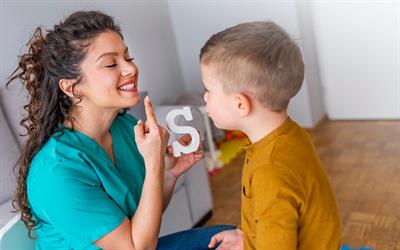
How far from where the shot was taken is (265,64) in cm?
83

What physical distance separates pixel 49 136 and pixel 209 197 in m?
1.28

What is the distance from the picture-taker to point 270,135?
2.89ft

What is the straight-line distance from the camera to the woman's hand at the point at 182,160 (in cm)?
127

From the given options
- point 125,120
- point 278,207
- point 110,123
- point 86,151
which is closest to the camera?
point 278,207

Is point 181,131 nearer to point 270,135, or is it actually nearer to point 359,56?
point 270,135

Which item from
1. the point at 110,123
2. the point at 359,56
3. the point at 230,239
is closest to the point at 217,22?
the point at 359,56

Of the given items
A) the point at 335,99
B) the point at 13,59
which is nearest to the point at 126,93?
the point at 13,59

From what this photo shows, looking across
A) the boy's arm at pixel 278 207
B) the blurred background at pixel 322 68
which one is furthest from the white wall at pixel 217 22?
the boy's arm at pixel 278 207

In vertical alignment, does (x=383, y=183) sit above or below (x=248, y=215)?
below

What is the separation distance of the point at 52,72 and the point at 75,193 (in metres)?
0.34

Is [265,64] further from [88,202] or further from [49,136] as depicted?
[49,136]

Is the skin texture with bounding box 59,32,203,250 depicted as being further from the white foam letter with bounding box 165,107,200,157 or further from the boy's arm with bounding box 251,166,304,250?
the boy's arm with bounding box 251,166,304,250

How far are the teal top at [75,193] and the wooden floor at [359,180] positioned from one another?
3.84ft

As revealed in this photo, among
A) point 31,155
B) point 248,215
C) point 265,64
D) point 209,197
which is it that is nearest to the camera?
point 265,64
